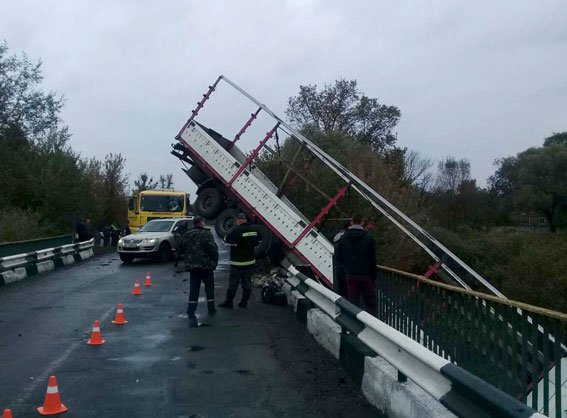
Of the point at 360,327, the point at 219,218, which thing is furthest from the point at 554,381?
the point at 219,218

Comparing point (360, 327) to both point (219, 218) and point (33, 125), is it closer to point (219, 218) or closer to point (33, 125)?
point (219, 218)

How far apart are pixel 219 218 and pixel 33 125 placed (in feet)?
81.4

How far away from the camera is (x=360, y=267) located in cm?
881

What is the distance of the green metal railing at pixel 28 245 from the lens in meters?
17.5

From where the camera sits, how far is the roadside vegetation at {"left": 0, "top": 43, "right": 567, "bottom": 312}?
765 inches

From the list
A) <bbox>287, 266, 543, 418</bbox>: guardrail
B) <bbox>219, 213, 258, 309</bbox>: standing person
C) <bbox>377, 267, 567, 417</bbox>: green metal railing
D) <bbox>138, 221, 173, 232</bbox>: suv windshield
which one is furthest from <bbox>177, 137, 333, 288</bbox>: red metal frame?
<bbox>287, 266, 543, 418</bbox>: guardrail

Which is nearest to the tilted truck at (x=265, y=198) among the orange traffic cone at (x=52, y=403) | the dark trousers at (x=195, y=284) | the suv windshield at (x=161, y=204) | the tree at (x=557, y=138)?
the dark trousers at (x=195, y=284)

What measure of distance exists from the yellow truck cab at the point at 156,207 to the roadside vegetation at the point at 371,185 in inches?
116

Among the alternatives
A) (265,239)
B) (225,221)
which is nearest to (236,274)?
(265,239)

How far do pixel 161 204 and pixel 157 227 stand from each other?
5220 mm

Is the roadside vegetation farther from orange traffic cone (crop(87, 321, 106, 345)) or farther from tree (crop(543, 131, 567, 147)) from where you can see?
orange traffic cone (crop(87, 321, 106, 345))

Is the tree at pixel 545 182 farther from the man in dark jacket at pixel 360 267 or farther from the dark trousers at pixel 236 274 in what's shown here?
the man in dark jacket at pixel 360 267

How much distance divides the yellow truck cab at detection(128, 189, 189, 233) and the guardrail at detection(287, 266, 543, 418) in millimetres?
22025

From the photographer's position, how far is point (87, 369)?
7449 millimetres
